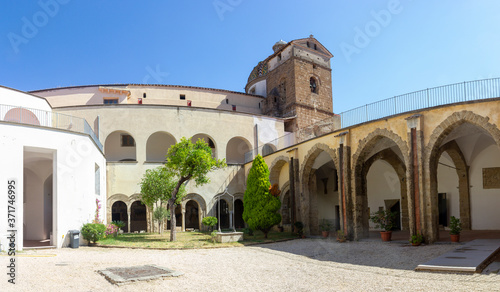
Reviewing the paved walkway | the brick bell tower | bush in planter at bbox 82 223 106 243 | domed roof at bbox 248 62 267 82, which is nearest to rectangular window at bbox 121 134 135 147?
bush in planter at bbox 82 223 106 243

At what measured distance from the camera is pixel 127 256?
44.5 feet

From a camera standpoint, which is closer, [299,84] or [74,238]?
[74,238]

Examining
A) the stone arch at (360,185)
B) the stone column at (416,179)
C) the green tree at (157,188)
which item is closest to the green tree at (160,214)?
the green tree at (157,188)

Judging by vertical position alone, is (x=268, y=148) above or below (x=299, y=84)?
below

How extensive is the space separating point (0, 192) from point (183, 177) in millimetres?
7492

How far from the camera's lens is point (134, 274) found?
9.48m

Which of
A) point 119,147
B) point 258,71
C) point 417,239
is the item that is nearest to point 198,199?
point 119,147

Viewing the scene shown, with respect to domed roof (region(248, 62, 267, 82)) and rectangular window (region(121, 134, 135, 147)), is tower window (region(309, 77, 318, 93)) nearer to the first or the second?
domed roof (region(248, 62, 267, 82))

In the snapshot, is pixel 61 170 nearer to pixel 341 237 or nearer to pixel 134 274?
pixel 134 274

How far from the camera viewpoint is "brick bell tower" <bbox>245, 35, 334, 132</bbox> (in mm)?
31672

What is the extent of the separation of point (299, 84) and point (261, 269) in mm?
22871

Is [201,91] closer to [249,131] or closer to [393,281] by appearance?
[249,131]

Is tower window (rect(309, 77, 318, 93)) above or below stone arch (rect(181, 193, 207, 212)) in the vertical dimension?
above

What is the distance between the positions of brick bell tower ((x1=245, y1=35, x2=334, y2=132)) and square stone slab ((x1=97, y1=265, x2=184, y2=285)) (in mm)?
22295
